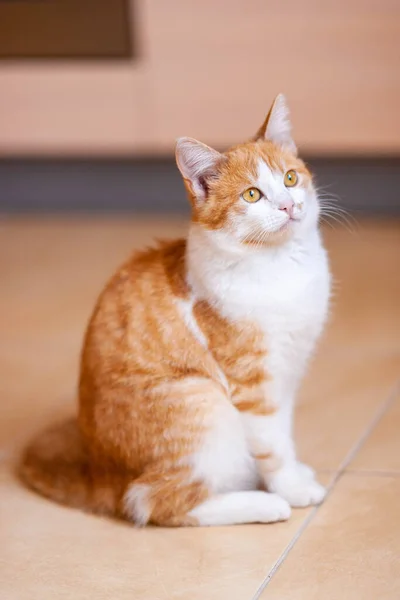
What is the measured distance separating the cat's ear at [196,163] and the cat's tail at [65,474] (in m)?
0.55

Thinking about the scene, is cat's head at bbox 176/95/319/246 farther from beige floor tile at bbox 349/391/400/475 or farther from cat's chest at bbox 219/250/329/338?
beige floor tile at bbox 349/391/400/475

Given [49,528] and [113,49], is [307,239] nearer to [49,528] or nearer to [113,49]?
[49,528]

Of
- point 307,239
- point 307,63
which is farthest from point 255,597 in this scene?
point 307,63

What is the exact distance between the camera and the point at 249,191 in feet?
4.98

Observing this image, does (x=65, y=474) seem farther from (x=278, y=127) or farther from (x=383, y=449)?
(x=278, y=127)

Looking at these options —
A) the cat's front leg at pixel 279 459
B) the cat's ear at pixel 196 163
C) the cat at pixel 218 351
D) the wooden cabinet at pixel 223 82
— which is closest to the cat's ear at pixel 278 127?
the cat at pixel 218 351

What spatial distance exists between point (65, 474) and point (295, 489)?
1.40 ft

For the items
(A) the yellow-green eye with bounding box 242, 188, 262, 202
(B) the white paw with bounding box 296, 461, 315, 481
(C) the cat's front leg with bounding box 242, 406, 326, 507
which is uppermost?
(A) the yellow-green eye with bounding box 242, 188, 262, 202

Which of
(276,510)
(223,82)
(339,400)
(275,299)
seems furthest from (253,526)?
(223,82)

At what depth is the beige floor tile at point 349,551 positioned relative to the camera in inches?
55.5

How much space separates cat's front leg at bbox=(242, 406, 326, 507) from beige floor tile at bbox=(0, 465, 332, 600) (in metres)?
0.03

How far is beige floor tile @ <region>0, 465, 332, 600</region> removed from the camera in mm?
1456

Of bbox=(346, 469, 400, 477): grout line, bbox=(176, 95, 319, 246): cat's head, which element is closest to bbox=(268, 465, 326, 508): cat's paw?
bbox=(346, 469, 400, 477): grout line

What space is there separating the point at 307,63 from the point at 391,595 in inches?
74.7
